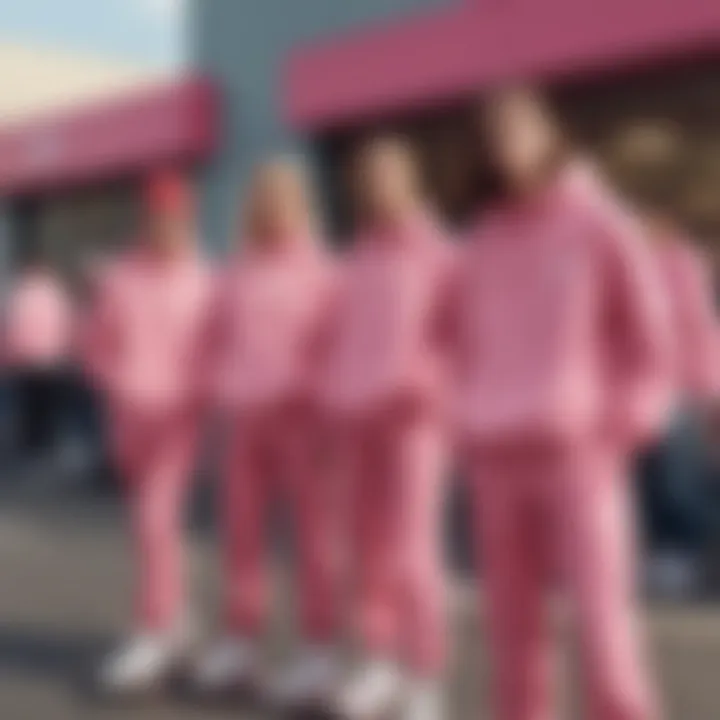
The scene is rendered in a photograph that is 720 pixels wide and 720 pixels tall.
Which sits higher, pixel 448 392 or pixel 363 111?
pixel 363 111

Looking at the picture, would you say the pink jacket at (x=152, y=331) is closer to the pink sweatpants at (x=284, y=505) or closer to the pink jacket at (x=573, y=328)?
the pink sweatpants at (x=284, y=505)

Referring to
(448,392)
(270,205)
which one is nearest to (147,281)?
(270,205)

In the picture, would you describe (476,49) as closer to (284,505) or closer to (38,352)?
(38,352)

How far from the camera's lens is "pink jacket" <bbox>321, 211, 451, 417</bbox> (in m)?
2.97

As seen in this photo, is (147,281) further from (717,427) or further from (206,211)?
(206,211)

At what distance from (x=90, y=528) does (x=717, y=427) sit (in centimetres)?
319

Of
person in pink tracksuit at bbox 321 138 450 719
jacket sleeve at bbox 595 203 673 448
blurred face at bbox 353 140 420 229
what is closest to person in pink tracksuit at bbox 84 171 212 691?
person in pink tracksuit at bbox 321 138 450 719

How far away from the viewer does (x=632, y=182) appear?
19.7 feet

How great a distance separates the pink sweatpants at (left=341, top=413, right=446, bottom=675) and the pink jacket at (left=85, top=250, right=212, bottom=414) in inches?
23.3

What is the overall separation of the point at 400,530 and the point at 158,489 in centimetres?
84

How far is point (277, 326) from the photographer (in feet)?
10.9

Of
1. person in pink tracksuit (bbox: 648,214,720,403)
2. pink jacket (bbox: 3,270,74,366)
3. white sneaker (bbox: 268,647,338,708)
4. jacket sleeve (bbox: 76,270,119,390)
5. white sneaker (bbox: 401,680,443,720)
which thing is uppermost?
pink jacket (bbox: 3,270,74,366)

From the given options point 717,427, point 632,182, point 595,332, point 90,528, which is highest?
point 632,182

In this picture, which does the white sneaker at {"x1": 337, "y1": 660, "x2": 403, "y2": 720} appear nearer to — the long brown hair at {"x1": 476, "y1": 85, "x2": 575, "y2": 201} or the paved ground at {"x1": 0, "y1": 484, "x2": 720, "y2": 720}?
the paved ground at {"x1": 0, "y1": 484, "x2": 720, "y2": 720}
